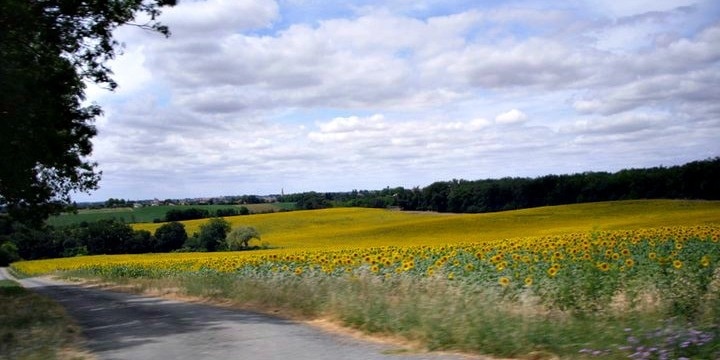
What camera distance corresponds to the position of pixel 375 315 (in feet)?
29.9

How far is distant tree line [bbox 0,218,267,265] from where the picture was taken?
6120 centimetres

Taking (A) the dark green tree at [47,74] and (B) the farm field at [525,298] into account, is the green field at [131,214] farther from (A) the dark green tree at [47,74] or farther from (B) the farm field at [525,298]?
(B) the farm field at [525,298]

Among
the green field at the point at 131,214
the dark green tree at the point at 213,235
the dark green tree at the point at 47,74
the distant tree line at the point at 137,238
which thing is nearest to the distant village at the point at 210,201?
the green field at the point at 131,214

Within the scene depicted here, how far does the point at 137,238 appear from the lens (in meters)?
68.7

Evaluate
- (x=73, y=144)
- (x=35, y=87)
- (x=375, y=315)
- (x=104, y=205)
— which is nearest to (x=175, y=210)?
(x=104, y=205)

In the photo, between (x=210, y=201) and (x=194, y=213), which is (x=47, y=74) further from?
(x=210, y=201)

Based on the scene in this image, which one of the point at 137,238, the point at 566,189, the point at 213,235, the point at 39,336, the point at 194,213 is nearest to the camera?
the point at 39,336

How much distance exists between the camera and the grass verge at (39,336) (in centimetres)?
858

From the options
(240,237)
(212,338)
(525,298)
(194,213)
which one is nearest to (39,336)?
(212,338)

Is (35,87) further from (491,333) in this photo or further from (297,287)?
(491,333)

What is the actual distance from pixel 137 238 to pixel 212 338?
6333cm

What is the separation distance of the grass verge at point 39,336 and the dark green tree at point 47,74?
428 cm

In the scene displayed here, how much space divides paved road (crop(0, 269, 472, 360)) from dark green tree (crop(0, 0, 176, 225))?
4849mm

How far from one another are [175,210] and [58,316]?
280 ft
